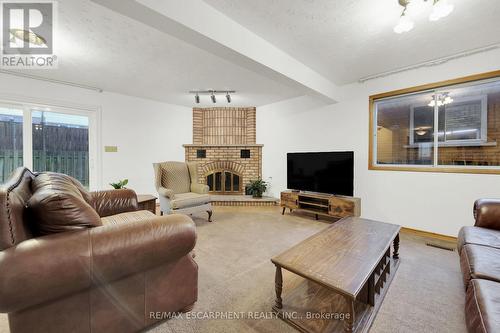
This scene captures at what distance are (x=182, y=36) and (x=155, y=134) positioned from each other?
11.3 feet

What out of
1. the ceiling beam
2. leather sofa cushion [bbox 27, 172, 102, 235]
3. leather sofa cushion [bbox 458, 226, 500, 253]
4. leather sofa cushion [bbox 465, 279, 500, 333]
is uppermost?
the ceiling beam

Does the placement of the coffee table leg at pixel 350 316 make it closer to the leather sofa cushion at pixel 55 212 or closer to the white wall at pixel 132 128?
the leather sofa cushion at pixel 55 212

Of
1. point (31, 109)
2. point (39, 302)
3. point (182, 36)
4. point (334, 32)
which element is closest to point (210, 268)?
point (39, 302)

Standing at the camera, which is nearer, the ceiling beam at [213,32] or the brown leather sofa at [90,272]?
the brown leather sofa at [90,272]

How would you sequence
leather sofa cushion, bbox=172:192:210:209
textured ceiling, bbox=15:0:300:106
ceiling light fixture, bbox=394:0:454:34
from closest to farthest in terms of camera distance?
A: ceiling light fixture, bbox=394:0:454:34
textured ceiling, bbox=15:0:300:106
leather sofa cushion, bbox=172:192:210:209

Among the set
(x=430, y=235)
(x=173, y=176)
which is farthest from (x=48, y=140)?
(x=430, y=235)

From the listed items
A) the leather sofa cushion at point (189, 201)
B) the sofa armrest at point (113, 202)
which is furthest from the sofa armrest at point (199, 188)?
the sofa armrest at point (113, 202)

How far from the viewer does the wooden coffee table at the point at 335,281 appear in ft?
3.97

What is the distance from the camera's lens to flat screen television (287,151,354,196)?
339 centimetres

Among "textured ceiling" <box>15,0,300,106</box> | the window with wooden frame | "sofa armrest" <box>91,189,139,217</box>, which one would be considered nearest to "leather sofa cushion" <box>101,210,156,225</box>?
"sofa armrest" <box>91,189,139,217</box>

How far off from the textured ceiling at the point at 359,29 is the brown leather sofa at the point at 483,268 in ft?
5.87

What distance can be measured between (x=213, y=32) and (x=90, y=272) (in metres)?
1.98

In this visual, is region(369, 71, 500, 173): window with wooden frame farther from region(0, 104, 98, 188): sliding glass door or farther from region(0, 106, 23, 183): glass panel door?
region(0, 106, 23, 183): glass panel door

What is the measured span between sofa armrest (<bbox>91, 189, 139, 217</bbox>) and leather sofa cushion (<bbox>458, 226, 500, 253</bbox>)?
325 cm
